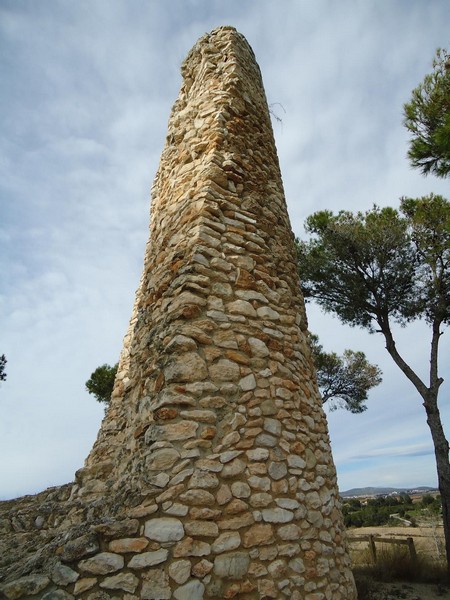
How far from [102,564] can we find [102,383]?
10.3 metres

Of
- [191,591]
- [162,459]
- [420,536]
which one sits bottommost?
[420,536]

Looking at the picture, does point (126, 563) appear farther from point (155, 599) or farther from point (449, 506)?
point (449, 506)

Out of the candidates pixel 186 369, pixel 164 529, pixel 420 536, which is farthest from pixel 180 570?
pixel 420 536

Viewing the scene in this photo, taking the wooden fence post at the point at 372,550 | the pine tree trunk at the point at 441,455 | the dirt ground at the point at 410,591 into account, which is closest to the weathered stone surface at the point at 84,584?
the dirt ground at the point at 410,591

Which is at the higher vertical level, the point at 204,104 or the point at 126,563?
the point at 204,104

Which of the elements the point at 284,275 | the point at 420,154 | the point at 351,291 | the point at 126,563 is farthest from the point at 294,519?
the point at 351,291

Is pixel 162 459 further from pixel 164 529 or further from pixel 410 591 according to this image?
pixel 410 591

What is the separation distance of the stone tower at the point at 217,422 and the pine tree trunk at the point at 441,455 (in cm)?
594

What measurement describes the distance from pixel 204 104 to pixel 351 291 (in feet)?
22.9

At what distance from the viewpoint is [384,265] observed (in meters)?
9.72

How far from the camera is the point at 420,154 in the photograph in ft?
24.1

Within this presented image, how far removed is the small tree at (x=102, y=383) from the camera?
11.6m

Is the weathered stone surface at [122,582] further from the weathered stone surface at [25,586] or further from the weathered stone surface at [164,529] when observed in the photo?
the weathered stone surface at [25,586]

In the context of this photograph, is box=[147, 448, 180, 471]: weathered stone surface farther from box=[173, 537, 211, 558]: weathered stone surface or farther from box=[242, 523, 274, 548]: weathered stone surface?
box=[242, 523, 274, 548]: weathered stone surface
